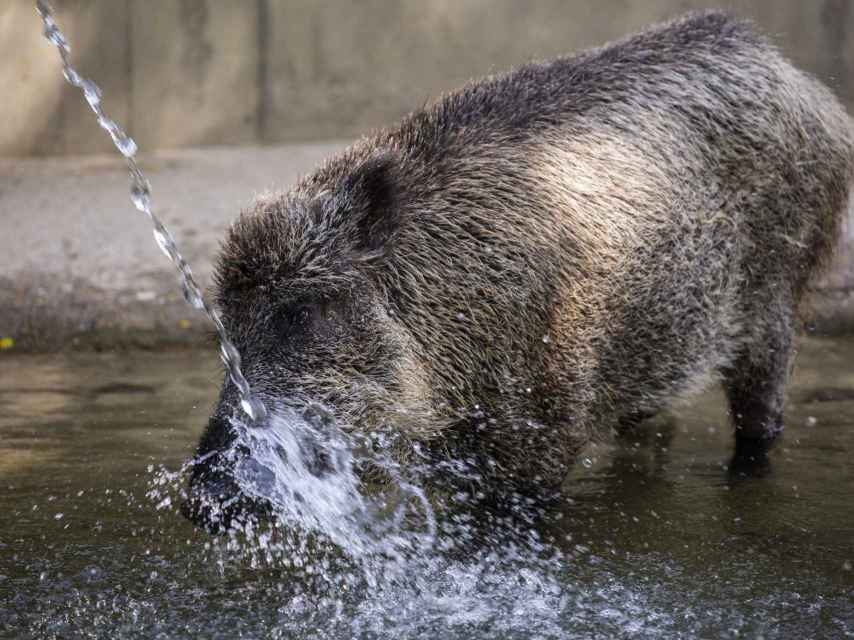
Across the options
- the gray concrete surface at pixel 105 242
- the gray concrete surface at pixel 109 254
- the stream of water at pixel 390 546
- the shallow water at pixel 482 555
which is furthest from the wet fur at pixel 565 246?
the gray concrete surface at pixel 105 242

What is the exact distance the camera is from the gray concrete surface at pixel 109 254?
6.73 meters

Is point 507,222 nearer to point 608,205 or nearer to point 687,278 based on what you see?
point 608,205

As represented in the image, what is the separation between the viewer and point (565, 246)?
4.44 meters

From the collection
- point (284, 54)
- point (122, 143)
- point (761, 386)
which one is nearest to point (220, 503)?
point (122, 143)

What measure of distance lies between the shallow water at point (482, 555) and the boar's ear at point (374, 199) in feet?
3.10

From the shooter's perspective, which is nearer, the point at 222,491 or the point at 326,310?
the point at 222,491


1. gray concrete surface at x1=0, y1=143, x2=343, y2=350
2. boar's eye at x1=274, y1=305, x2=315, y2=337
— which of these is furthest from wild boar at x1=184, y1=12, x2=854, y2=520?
gray concrete surface at x1=0, y1=143, x2=343, y2=350

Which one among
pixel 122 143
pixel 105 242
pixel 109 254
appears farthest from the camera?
pixel 105 242

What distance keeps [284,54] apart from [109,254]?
2.31 metres

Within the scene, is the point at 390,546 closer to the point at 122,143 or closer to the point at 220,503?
the point at 220,503

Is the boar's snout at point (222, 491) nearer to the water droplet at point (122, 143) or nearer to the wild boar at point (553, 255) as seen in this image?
the wild boar at point (553, 255)

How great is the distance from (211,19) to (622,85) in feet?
14.6

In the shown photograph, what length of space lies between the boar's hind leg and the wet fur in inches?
0.4

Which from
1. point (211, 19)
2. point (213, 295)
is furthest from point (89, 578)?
point (211, 19)
